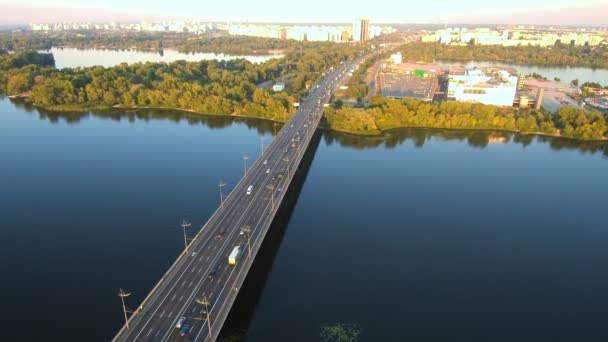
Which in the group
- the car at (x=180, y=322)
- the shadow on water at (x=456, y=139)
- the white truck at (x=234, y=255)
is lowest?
the car at (x=180, y=322)

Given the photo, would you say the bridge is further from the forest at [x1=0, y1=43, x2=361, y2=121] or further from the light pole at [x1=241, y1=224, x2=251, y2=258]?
the forest at [x1=0, y1=43, x2=361, y2=121]

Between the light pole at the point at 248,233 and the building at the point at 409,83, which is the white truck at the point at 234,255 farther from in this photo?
the building at the point at 409,83

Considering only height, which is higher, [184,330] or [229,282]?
[229,282]

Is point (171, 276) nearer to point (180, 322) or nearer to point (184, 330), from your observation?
point (180, 322)

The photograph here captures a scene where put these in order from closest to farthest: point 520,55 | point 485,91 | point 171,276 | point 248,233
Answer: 1. point 171,276
2. point 248,233
3. point 485,91
4. point 520,55

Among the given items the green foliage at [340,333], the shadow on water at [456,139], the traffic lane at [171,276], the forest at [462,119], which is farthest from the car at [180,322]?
the forest at [462,119]

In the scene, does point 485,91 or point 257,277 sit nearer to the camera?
point 257,277

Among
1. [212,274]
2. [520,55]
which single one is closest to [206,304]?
[212,274]
